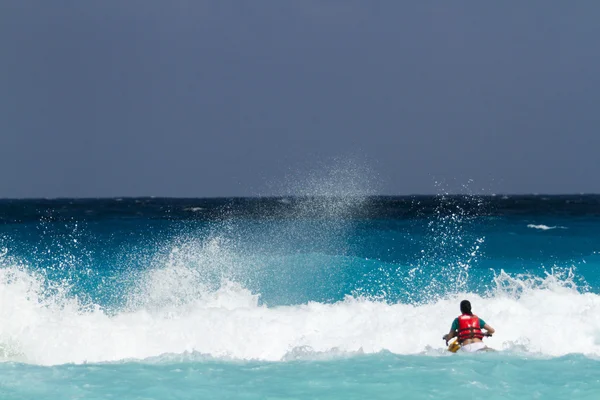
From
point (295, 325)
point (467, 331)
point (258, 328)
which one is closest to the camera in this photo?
point (467, 331)

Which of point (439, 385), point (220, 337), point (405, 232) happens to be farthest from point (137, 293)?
point (405, 232)

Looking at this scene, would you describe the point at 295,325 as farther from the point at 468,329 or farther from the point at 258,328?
the point at 468,329

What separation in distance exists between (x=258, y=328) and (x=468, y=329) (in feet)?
13.5

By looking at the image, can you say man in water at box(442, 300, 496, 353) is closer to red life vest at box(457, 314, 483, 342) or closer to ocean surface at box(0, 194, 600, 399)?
red life vest at box(457, 314, 483, 342)

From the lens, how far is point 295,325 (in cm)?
1430

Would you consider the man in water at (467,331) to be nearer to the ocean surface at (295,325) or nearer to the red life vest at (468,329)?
the red life vest at (468,329)

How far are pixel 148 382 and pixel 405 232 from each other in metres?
26.1

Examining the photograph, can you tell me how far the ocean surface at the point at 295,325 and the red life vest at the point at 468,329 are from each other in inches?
14.5

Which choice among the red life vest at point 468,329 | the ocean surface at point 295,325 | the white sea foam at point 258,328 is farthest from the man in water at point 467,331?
the white sea foam at point 258,328

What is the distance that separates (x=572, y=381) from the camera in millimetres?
10109


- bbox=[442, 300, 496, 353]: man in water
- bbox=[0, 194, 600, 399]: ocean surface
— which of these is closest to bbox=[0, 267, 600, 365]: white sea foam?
bbox=[0, 194, 600, 399]: ocean surface

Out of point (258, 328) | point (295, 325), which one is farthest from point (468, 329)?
point (258, 328)

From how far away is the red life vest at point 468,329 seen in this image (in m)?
11.7

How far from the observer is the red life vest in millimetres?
11719
